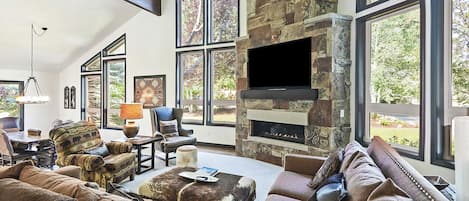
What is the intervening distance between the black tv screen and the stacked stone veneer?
0.35 ft

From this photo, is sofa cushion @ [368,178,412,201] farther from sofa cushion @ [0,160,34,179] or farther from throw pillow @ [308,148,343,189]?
sofa cushion @ [0,160,34,179]

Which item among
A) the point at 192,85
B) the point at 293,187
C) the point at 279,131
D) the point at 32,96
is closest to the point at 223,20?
the point at 192,85

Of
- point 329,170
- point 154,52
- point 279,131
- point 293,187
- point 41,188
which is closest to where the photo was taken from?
point 41,188

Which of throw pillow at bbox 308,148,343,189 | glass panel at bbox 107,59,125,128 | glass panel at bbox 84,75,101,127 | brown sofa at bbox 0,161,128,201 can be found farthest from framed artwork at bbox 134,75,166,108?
brown sofa at bbox 0,161,128,201

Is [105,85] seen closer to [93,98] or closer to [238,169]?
[93,98]

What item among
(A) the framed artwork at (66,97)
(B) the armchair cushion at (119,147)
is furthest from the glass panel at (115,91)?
(B) the armchair cushion at (119,147)

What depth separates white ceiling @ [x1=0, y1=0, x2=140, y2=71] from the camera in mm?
6762

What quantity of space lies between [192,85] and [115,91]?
9.43 ft

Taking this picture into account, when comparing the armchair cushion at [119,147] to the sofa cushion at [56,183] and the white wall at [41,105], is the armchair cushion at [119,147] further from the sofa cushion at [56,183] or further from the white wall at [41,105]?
the white wall at [41,105]

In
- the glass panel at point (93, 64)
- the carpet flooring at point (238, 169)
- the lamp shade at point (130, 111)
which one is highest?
the glass panel at point (93, 64)

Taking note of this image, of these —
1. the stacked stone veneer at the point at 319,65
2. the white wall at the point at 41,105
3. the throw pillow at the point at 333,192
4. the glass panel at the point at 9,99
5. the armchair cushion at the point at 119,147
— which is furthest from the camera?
the white wall at the point at 41,105

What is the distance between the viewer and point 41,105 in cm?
952

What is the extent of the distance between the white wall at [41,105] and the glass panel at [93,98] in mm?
1108

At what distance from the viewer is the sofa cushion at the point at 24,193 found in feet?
4.85
